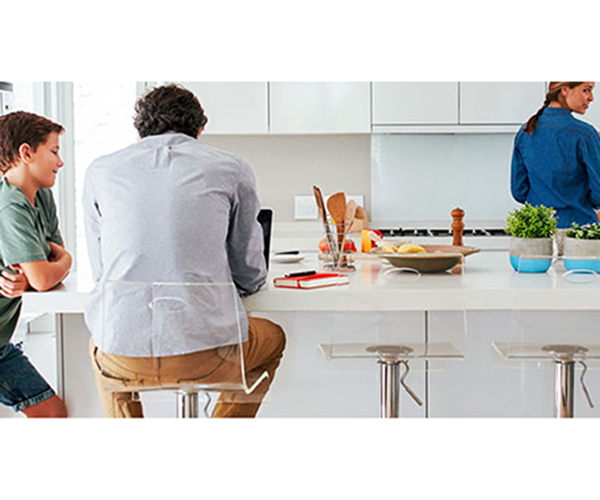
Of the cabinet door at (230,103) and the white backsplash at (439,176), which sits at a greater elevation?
the cabinet door at (230,103)

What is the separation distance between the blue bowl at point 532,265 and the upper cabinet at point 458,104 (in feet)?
7.10

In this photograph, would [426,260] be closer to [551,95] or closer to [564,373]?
[564,373]

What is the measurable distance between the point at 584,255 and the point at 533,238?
18 cm

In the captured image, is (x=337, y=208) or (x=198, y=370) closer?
(x=198, y=370)

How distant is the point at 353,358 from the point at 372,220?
9.25ft

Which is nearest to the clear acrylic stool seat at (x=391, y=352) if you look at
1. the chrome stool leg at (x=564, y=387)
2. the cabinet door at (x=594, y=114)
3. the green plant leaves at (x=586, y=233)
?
the chrome stool leg at (x=564, y=387)

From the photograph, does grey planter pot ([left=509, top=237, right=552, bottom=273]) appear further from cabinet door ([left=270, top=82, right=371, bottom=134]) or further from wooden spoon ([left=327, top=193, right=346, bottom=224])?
cabinet door ([left=270, top=82, right=371, bottom=134])

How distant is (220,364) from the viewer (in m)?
2.28

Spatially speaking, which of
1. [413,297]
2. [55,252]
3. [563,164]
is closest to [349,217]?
[413,297]

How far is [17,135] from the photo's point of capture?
277 centimetres

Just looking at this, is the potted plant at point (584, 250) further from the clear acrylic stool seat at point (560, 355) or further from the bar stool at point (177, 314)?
the bar stool at point (177, 314)

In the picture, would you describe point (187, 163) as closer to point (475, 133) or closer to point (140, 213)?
point (140, 213)

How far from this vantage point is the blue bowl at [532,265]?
9.04 ft
